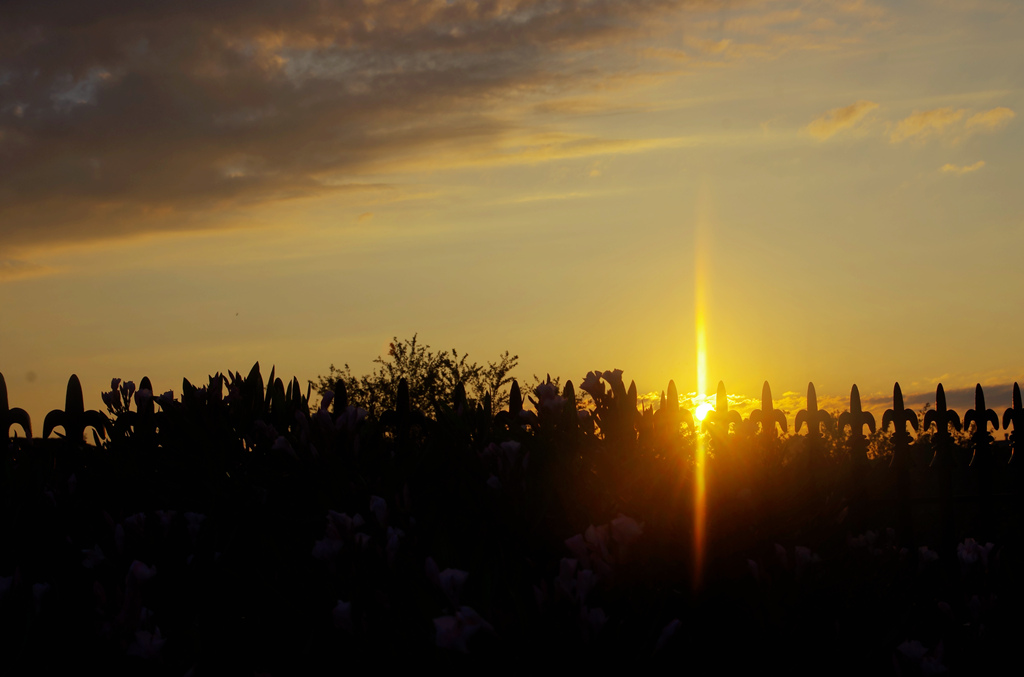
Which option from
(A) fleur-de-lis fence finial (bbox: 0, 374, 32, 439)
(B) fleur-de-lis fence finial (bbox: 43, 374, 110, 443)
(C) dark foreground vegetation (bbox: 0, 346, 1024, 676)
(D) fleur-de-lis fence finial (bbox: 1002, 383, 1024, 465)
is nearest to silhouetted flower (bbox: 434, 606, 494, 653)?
(C) dark foreground vegetation (bbox: 0, 346, 1024, 676)

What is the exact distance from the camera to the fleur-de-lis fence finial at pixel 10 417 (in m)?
5.90

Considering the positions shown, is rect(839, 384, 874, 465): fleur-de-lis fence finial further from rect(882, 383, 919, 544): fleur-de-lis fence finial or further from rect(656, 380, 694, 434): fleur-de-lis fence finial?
rect(656, 380, 694, 434): fleur-de-lis fence finial

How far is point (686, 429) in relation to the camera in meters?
4.51

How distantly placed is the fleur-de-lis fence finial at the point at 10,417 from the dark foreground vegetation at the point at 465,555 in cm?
120

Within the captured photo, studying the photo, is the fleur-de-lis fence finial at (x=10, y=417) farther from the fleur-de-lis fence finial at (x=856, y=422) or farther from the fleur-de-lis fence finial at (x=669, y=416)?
the fleur-de-lis fence finial at (x=856, y=422)

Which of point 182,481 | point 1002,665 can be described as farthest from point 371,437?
point 1002,665

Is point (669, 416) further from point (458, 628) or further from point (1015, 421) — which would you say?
point (1015, 421)

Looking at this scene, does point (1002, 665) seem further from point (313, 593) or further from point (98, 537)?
point (98, 537)

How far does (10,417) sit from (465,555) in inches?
156

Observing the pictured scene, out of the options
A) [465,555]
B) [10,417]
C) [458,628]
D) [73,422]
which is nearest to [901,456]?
[465,555]

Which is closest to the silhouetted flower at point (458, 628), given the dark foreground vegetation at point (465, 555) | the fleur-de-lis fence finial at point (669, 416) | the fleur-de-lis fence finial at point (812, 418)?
the dark foreground vegetation at point (465, 555)

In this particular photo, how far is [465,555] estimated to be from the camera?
12.0 feet

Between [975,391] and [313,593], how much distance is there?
7.45 metres

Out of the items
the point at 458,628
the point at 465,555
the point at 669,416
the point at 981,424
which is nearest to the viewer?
the point at 458,628
